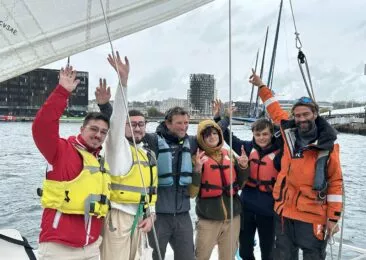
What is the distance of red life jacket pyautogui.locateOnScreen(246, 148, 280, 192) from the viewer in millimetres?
3256

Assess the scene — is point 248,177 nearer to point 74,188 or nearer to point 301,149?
point 301,149

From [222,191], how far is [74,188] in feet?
4.35

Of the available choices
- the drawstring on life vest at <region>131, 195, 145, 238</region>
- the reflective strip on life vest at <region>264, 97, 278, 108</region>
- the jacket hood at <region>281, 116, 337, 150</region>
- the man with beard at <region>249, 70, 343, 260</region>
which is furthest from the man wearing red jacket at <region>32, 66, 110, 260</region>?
the reflective strip on life vest at <region>264, 97, 278, 108</region>

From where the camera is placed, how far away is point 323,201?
273 cm

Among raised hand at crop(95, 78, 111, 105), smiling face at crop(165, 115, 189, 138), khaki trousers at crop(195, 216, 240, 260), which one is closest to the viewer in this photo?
raised hand at crop(95, 78, 111, 105)

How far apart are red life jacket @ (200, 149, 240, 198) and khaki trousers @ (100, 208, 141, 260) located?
2.66 feet

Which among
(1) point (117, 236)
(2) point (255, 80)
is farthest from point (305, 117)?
(1) point (117, 236)

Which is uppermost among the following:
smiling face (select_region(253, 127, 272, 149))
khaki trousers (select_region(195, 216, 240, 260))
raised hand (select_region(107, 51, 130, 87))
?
raised hand (select_region(107, 51, 130, 87))

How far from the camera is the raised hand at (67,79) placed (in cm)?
203

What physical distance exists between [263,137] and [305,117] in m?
0.57

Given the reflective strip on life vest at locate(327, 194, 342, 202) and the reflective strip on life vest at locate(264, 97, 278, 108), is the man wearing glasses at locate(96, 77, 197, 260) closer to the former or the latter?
the reflective strip on life vest at locate(264, 97, 278, 108)

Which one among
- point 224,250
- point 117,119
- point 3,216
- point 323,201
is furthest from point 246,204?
point 3,216

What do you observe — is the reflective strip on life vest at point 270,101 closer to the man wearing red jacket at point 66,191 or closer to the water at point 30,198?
the man wearing red jacket at point 66,191

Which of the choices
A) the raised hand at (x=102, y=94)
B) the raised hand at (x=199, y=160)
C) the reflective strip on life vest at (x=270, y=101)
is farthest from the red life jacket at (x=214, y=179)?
the raised hand at (x=102, y=94)
